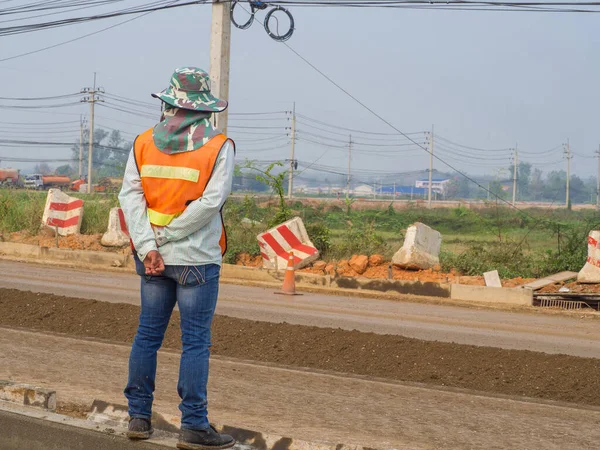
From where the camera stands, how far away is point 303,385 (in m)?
8.32

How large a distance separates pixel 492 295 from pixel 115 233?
35.0ft

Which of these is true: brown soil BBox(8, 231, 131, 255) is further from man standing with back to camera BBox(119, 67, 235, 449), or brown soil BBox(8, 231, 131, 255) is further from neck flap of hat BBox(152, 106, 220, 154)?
neck flap of hat BBox(152, 106, 220, 154)

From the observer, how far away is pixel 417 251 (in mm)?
20172

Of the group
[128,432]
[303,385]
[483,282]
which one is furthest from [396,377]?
[483,282]

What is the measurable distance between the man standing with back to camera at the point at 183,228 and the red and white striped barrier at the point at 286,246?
15.5 meters

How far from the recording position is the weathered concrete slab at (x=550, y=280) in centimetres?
1815

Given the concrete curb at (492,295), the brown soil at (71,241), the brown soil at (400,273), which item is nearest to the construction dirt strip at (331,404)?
the concrete curb at (492,295)

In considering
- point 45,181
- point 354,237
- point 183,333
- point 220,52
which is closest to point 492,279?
point 354,237

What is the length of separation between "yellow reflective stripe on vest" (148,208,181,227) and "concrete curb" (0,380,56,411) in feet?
4.93

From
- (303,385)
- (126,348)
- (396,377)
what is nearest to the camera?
(303,385)

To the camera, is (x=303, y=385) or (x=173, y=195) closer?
(x=173, y=195)

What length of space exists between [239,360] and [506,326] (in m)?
6.31

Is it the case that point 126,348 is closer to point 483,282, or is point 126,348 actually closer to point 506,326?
point 506,326

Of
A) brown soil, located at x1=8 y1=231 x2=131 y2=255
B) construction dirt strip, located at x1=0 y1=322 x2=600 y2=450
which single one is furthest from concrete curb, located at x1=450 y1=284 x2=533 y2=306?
brown soil, located at x1=8 y1=231 x2=131 y2=255
